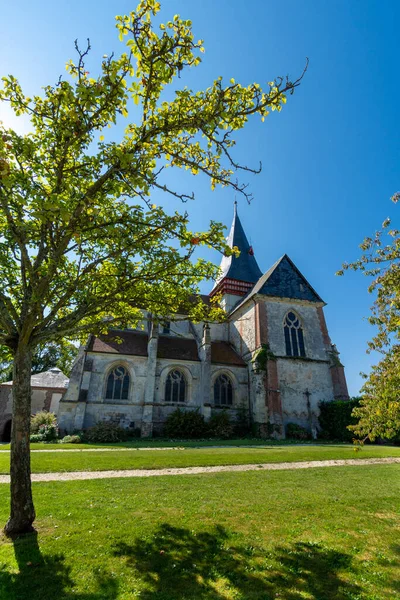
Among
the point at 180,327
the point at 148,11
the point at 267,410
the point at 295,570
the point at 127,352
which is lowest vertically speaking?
the point at 295,570

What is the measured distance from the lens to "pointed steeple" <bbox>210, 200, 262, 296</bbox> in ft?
110

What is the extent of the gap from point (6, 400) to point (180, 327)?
53.7 ft

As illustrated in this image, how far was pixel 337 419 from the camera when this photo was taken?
22.5 m

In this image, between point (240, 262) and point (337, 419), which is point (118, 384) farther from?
point (240, 262)

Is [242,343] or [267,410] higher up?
[242,343]

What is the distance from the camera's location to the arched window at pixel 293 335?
84.4 feet

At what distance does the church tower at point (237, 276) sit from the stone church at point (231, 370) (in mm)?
4123

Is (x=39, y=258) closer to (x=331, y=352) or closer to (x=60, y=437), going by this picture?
(x=60, y=437)

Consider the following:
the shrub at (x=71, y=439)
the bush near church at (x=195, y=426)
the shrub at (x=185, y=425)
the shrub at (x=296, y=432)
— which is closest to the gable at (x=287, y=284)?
the shrub at (x=296, y=432)

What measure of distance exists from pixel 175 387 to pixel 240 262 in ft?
56.1

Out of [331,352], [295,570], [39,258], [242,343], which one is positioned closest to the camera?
[295,570]

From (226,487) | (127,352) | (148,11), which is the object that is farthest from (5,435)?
(148,11)

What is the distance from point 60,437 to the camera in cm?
1919

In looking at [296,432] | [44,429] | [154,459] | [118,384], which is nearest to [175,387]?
[118,384]
